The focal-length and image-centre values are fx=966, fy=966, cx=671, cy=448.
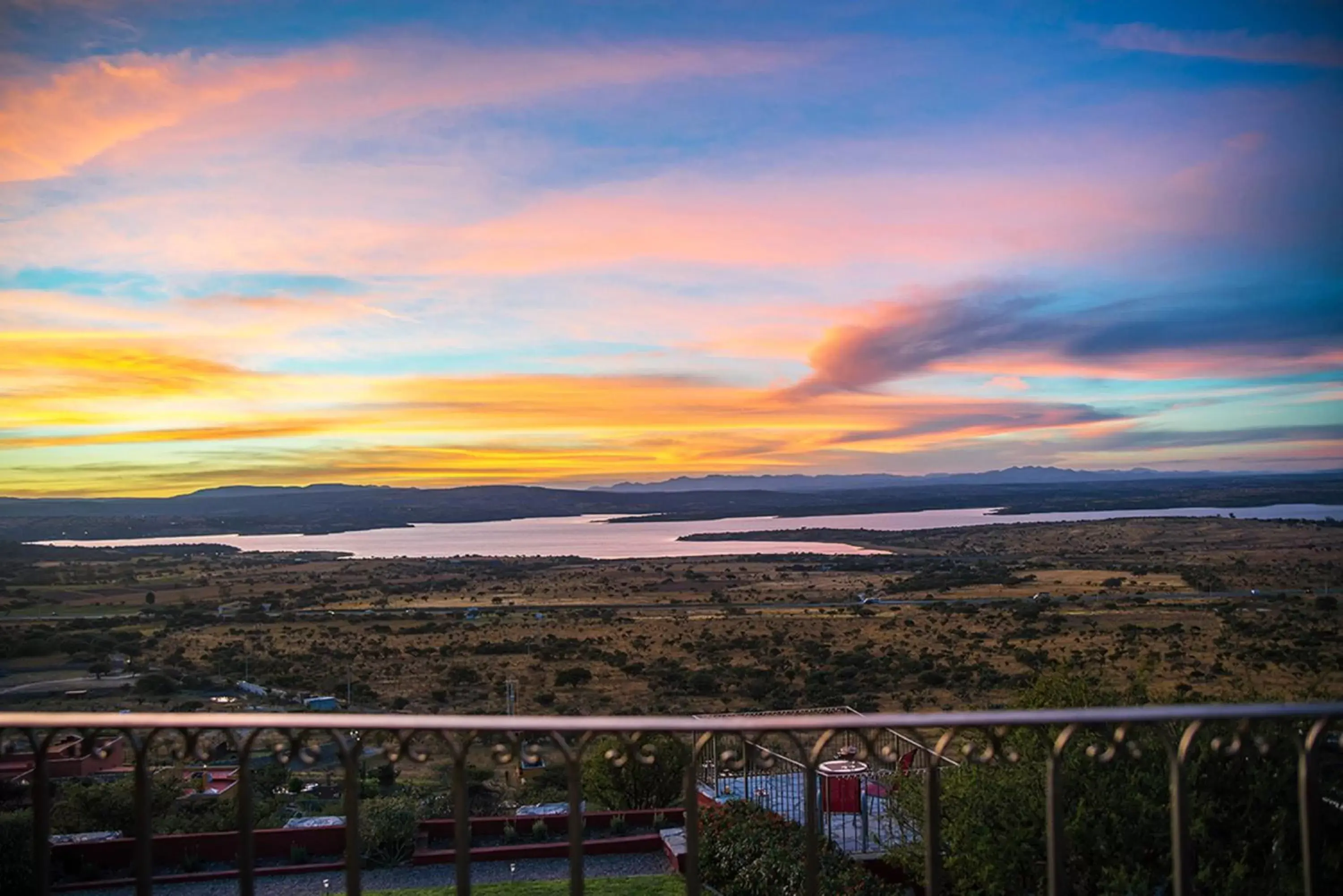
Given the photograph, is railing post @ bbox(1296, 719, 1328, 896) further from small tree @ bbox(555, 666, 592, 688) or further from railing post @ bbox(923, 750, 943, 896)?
small tree @ bbox(555, 666, 592, 688)

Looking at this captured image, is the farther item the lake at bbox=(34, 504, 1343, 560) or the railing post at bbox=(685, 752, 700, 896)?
the lake at bbox=(34, 504, 1343, 560)

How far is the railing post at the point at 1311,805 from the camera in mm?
2516

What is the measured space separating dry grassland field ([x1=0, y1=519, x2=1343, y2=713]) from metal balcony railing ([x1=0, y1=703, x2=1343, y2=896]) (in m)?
8.82

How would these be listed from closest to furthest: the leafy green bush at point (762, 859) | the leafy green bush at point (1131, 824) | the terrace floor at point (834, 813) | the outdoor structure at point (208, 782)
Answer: the leafy green bush at point (1131, 824)
the leafy green bush at point (762, 859)
the terrace floor at point (834, 813)
the outdoor structure at point (208, 782)

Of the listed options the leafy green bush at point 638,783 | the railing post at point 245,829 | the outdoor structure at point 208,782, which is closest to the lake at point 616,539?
the outdoor structure at point 208,782

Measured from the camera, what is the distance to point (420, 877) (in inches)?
470

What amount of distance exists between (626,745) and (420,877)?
10849 mm

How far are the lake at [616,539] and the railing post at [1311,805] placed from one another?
347 feet

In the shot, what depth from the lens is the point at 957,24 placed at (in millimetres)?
13305

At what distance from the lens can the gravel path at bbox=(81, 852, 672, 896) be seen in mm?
11039

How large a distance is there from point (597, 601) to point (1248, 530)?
73.6 metres

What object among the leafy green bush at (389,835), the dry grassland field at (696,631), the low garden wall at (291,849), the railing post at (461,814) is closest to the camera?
the railing post at (461,814)

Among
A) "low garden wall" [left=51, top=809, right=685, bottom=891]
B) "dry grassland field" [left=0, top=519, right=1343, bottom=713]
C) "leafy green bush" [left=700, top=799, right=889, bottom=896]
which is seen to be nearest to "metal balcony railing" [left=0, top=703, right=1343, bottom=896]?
"leafy green bush" [left=700, top=799, right=889, bottom=896]

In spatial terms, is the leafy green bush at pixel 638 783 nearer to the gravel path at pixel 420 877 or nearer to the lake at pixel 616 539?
the gravel path at pixel 420 877
